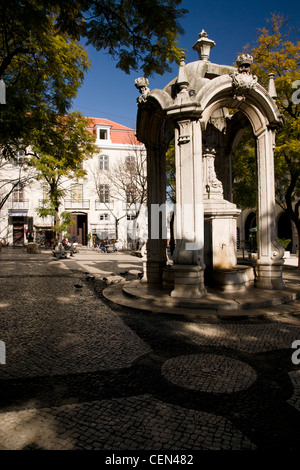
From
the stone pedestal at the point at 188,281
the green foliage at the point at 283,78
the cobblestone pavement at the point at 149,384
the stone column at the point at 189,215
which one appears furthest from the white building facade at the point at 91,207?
the cobblestone pavement at the point at 149,384

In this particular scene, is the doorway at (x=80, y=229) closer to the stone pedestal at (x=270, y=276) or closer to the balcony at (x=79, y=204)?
the balcony at (x=79, y=204)

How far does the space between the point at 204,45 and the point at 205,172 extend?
3.55 meters

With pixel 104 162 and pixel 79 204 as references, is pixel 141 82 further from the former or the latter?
pixel 79 204

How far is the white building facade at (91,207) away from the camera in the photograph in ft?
127

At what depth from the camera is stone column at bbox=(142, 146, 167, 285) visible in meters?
8.98

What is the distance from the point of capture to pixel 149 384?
330 centimetres

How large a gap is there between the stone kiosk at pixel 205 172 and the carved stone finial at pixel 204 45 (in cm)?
2

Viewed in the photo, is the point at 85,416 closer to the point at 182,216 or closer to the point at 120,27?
the point at 182,216

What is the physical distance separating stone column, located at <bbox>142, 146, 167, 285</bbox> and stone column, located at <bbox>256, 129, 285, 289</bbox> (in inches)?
107

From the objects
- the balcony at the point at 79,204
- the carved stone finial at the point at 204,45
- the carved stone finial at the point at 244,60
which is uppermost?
the carved stone finial at the point at 204,45

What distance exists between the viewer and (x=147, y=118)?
352 inches

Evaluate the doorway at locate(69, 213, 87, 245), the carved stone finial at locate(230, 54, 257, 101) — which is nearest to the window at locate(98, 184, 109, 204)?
the doorway at locate(69, 213, 87, 245)

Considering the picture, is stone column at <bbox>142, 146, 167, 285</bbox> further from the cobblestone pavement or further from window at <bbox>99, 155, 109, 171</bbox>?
window at <bbox>99, 155, 109, 171</bbox>
